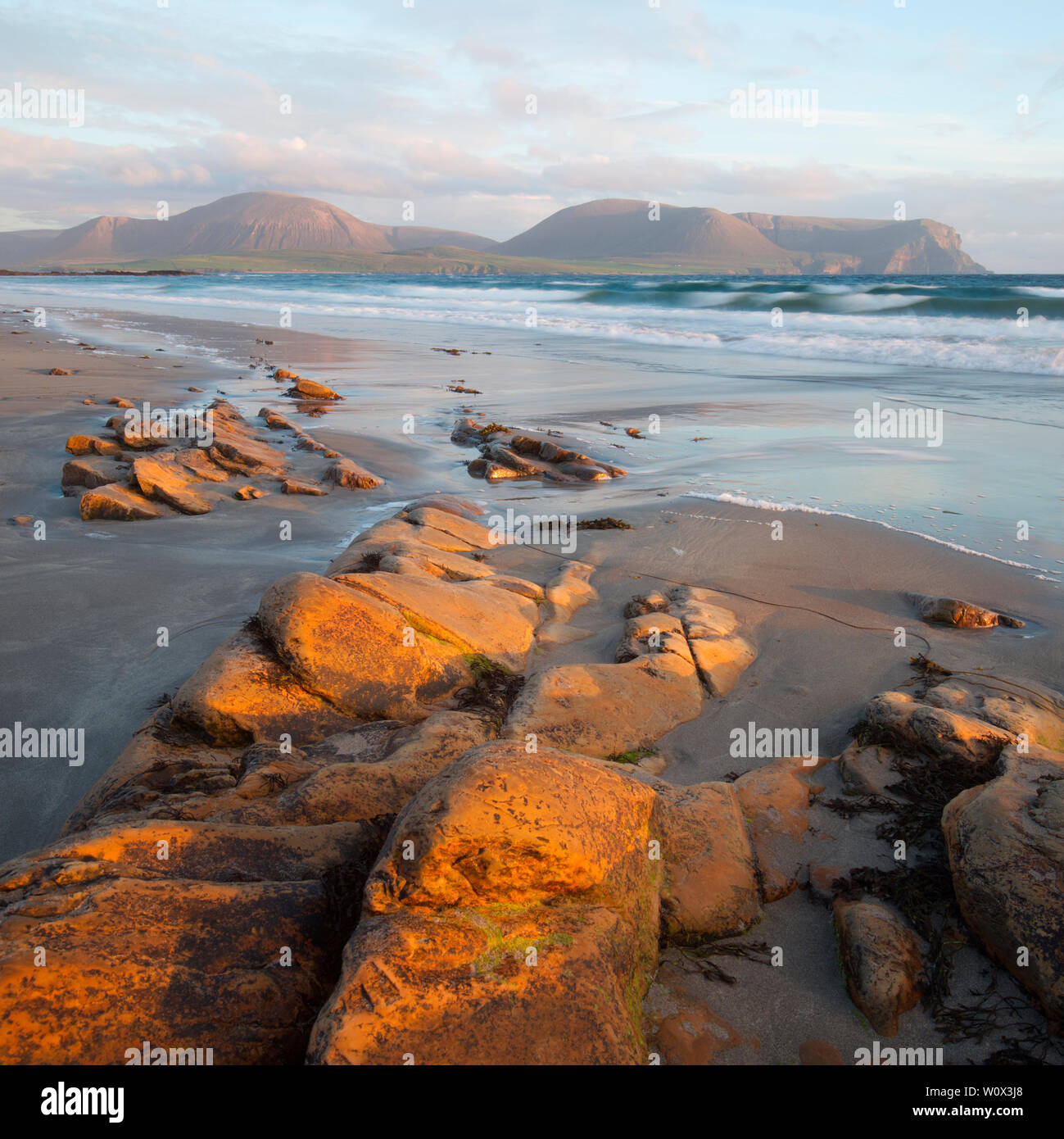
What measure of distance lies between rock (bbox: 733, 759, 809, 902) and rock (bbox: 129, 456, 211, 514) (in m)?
5.90

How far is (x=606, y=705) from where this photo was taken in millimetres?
3973

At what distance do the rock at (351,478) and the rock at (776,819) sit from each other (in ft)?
19.7

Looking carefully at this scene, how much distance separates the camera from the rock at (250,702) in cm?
359

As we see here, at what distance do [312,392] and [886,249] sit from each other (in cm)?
19366

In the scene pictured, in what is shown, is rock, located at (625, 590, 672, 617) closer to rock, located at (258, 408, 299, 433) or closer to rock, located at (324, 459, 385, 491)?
rock, located at (324, 459, 385, 491)

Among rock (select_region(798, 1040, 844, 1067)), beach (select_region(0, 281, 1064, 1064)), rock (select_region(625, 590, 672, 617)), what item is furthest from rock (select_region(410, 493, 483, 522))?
rock (select_region(798, 1040, 844, 1067))

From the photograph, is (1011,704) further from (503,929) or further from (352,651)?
(352,651)

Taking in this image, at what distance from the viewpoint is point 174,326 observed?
25984 millimetres

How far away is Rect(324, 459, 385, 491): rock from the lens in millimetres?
8469

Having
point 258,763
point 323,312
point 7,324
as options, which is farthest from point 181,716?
point 323,312

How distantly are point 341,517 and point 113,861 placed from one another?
5.42 meters

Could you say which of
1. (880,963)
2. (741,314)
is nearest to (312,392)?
(880,963)

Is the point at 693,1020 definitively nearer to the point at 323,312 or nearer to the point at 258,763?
the point at 258,763
